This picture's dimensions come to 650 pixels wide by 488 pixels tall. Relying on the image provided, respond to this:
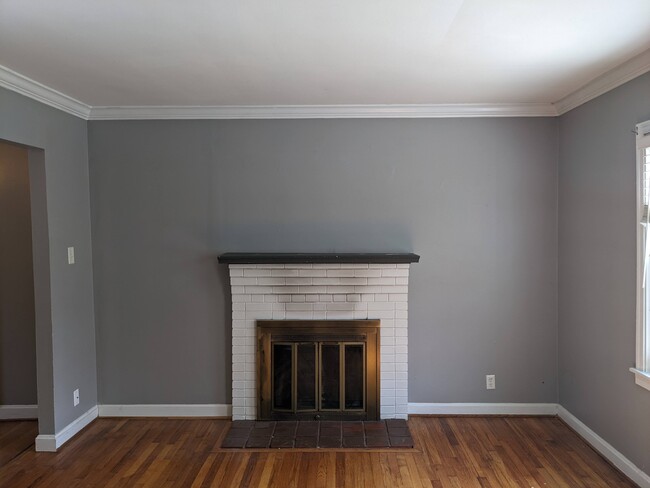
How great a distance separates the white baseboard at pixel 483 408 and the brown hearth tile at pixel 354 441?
595mm

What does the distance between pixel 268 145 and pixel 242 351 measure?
1562mm

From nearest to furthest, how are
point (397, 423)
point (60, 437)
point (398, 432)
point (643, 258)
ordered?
1. point (643, 258)
2. point (60, 437)
3. point (398, 432)
4. point (397, 423)

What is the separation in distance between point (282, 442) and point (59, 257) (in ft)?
6.42

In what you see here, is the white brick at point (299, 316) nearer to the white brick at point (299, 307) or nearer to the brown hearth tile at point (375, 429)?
the white brick at point (299, 307)

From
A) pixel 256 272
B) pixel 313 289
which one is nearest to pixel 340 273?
pixel 313 289

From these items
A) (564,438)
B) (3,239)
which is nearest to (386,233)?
(564,438)

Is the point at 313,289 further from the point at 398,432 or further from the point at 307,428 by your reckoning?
the point at 398,432

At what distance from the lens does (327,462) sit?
298 centimetres

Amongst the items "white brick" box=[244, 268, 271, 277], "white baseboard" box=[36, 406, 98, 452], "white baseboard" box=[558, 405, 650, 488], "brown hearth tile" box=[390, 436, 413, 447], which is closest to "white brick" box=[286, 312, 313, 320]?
"white brick" box=[244, 268, 271, 277]

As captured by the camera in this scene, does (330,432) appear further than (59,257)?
Yes

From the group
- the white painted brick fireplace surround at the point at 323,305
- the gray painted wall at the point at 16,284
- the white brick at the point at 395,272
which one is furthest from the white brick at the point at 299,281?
the gray painted wall at the point at 16,284

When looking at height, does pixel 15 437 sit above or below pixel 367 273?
below

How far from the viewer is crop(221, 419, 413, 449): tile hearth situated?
10.4ft

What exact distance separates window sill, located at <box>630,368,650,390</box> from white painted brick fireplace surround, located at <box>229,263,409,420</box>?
145 cm
